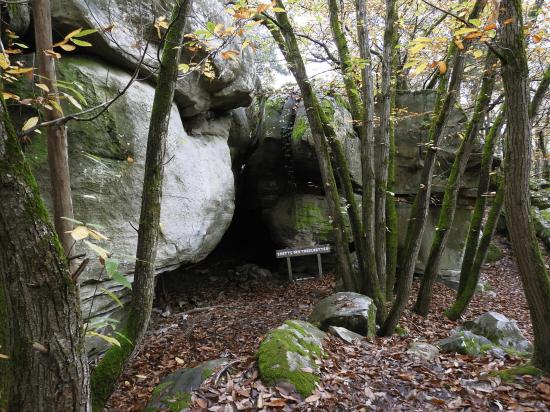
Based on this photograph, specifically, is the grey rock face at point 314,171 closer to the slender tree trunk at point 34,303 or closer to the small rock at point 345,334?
the small rock at point 345,334

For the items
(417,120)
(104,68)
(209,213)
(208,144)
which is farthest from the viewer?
(417,120)

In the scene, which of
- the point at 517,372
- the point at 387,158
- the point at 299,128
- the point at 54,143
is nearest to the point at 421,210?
the point at 387,158

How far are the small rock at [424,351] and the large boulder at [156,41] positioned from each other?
→ 4.30 metres

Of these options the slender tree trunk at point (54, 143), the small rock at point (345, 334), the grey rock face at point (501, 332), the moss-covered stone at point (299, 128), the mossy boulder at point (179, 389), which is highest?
the moss-covered stone at point (299, 128)

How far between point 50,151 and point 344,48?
216 inches

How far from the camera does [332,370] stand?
3.96 meters

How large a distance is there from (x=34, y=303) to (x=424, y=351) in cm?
462

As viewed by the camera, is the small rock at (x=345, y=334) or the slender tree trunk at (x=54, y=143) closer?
the slender tree trunk at (x=54, y=143)

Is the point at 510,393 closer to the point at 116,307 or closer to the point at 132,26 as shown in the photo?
the point at 116,307

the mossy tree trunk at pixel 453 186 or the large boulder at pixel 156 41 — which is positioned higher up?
the large boulder at pixel 156 41

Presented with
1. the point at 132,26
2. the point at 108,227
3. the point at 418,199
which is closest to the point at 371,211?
the point at 418,199

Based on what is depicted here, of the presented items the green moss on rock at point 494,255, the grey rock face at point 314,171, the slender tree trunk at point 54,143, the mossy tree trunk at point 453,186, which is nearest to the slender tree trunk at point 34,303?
the slender tree trunk at point 54,143

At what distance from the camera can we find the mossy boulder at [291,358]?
3.46 meters

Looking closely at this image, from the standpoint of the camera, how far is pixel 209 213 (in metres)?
7.20
